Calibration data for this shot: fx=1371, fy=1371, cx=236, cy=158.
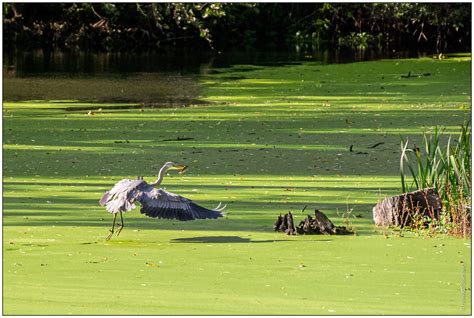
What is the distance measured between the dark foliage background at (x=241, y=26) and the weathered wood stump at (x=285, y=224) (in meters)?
19.2

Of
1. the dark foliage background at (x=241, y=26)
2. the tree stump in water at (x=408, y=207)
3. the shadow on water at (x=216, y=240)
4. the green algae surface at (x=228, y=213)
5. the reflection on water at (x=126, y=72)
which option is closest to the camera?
the green algae surface at (x=228, y=213)

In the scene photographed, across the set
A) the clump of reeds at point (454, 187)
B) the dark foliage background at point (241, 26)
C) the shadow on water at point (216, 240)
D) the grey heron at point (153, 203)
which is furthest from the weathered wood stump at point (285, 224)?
the dark foliage background at point (241, 26)

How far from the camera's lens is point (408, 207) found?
23.5 feet

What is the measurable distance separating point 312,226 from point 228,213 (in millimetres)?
674

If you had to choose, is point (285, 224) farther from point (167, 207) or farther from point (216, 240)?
point (167, 207)

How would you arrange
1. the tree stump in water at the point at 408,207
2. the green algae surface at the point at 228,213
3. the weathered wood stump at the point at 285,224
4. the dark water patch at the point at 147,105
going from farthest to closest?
the dark water patch at the point at 147,105, the tree stump in water at the point at 408,207, the weathered wood stump at the point at 285,224, the green algae surface at the point at 228,213

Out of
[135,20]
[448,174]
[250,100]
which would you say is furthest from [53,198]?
[135,20]

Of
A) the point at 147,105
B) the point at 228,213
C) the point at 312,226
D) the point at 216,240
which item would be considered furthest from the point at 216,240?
the point at 147,105

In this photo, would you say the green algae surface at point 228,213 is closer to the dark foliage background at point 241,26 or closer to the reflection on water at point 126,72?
the reflection on water at point 126,72

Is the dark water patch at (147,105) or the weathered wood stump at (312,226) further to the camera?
the dark water patch at (147,105)

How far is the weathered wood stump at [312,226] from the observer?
6.89 meters

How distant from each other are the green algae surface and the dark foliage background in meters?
12.2

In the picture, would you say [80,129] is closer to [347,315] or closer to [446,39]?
[347,315]

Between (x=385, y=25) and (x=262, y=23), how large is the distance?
286 centimetres
